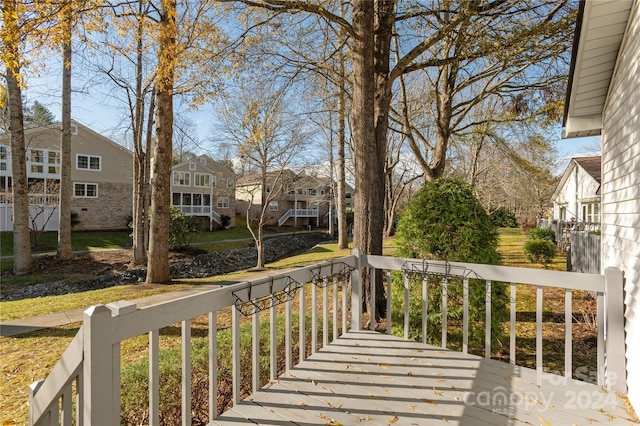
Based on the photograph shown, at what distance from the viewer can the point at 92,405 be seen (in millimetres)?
1471

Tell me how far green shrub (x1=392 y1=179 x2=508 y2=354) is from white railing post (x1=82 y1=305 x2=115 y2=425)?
111 inches

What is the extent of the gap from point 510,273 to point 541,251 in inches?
340

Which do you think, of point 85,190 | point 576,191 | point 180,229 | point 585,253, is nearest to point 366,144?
point 585,253

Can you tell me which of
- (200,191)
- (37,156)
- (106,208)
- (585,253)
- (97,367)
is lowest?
(585,253)

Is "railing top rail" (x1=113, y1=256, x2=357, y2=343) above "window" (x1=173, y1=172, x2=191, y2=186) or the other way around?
the other way around

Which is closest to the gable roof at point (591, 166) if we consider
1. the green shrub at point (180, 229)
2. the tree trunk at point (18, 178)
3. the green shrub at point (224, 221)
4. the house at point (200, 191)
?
the green shrub at point (180, 229)

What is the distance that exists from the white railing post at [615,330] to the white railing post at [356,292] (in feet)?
6.98

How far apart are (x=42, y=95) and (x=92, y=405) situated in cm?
1343

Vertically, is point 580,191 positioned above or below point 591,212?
above

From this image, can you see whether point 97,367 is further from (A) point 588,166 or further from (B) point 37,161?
(B) point 37,161

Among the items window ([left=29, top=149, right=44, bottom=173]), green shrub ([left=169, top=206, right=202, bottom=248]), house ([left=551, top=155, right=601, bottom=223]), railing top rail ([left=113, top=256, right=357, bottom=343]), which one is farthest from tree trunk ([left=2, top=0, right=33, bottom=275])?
house ([left=551, top=155, right=601, bottom=223])

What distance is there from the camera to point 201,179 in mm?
27891

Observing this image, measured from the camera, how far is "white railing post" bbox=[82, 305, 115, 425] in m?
1.46

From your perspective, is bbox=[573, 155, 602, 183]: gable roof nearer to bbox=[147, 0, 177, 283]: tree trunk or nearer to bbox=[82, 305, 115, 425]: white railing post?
bbox=[147, 0, 177, 283]: tree trunk
